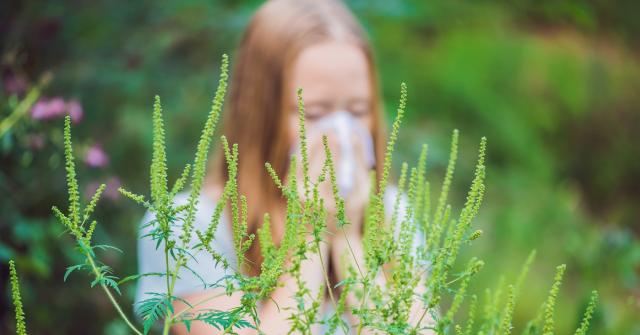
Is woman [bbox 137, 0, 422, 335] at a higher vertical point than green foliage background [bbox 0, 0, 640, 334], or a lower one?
higher

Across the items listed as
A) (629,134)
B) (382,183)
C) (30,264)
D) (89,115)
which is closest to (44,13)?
(89,115)

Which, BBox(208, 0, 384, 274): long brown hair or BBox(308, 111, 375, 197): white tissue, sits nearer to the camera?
BBox(308, 111, 375, 197): white tissue

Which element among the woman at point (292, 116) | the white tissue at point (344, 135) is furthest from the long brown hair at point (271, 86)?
the white tissue at point (344, 135)

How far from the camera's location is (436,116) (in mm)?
5363

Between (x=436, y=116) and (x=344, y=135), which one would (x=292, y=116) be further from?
(x=436, y=116)

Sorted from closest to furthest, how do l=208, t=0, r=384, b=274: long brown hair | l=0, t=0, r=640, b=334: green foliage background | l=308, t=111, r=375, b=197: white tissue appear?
l=308, t=111, r=375, b=197: white tissue, l=208, t=0, r=384, b=274: long brown hair, l=0, t=0, r=640, b=334: green foliage background

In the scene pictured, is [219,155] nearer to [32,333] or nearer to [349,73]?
[349,73]

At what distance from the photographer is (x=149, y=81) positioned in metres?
2.85

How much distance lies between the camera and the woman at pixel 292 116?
5.11 feet

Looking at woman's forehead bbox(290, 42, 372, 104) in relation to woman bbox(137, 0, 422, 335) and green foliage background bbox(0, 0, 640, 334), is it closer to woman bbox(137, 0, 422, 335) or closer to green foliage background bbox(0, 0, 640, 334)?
woman bbox(137, 0, 422, 335)

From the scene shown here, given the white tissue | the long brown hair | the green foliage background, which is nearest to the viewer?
the white tissue

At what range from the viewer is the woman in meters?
1.56

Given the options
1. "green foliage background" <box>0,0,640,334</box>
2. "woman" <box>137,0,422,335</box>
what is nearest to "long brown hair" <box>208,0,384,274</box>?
"woman" <box>137,0,422,335</box>

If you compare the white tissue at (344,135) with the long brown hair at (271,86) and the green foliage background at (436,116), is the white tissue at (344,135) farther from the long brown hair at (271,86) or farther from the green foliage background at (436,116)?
the green foliage background at (436,116)
